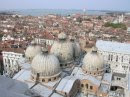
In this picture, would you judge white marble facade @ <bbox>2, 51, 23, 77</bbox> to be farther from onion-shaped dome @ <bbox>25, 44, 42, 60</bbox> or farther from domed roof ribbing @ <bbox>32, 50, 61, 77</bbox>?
domed roof ribbing @ <bbox>32, 50, 61, 77</bbox>

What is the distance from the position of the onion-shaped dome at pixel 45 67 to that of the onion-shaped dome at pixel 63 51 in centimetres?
236

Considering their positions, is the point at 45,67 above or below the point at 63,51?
below

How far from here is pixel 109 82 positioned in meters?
17.5

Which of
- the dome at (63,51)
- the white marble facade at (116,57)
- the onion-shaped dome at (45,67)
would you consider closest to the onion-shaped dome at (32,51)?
the dome at (63,51)

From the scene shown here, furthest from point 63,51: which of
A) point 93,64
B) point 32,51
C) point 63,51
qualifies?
point 32,51

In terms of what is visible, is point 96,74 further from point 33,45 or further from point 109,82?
point 33,45

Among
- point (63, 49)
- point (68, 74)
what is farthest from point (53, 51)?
point (68, 74)

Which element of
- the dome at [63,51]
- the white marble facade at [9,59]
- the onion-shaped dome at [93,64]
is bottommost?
the white marble facade at [9,59]

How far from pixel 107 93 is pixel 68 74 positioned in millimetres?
3780

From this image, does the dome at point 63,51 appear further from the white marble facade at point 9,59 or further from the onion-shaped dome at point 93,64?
the white marble facade at point 9,59

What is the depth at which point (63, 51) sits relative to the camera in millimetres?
18047

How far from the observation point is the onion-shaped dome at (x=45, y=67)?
15383 mm

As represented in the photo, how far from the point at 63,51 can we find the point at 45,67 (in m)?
3.21

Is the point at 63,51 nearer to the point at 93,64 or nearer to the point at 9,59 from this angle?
the point at 93,64
